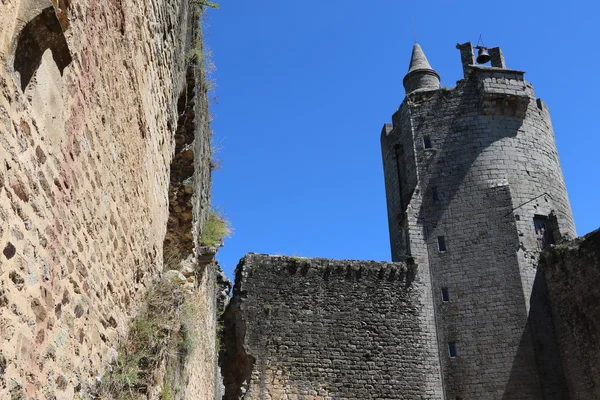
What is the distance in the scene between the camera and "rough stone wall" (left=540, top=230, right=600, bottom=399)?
16.1 metres

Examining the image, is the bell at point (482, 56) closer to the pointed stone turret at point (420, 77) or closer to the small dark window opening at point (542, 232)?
the pointed stone turret at point (420, 77)

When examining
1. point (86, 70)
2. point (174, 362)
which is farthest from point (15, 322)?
point (174, 362)

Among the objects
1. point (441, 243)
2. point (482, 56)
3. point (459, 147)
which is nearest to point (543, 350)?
point (441, 243)

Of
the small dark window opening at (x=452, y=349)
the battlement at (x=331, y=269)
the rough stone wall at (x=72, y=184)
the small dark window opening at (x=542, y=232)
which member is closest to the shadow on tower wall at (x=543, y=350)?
the small dark window opening at (x=542, y=232)

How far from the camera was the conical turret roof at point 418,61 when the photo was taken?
76.9 ft

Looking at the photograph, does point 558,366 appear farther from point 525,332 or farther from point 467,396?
point 467,396

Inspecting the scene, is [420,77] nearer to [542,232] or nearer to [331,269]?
[542,232]

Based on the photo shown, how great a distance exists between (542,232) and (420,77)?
24.0 ft

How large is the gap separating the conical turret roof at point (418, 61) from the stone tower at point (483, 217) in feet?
4.82

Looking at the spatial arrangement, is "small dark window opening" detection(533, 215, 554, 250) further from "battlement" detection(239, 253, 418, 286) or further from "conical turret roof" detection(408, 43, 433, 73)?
"conical turret roof" detection(408, 43, 433, 73)

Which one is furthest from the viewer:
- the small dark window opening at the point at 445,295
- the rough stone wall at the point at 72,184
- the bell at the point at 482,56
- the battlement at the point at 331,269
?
the bell at the point at 482,56

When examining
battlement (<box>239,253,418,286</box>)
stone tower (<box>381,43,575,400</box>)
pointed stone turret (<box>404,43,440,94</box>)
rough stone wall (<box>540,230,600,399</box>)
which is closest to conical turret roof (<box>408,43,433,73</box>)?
pointed stone turret (<box>404,43,440,94</box>)

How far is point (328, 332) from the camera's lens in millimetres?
17672

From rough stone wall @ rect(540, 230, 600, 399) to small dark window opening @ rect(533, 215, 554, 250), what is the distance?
523mm
